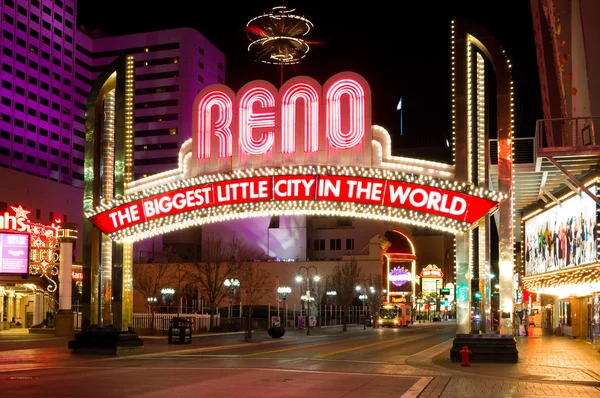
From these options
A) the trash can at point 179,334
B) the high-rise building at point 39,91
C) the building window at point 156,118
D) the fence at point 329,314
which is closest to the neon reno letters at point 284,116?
the trash can at point 179,334

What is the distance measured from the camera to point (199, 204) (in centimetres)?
2723

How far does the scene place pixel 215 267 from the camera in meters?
71.0

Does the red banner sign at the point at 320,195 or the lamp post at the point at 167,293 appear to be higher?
the red banner sign at the point at 320,195

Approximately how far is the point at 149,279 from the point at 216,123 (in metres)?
44.4

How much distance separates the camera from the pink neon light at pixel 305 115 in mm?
26438

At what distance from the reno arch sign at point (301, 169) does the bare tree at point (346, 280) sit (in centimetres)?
5296

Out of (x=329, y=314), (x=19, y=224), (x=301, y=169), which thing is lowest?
(x=329, y=314)

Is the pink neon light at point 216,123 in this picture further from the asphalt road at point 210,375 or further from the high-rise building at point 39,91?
the high-rise building at point 39,91

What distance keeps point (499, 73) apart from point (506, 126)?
5.85 feet

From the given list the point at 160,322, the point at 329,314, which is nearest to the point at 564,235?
the point at 160,322

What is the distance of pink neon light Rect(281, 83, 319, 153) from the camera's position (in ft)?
86.7

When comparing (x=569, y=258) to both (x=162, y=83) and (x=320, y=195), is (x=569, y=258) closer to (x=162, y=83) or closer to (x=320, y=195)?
(x=320, y=195)

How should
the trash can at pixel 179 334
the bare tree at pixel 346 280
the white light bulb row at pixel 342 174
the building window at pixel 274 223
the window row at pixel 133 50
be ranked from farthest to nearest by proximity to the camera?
the window row at pixel 133 50, the building window at pixel 274 223, the bare tree at pixel 346 280, the trash can at pixel 179 334, the white light bulb row at pixel 342 174

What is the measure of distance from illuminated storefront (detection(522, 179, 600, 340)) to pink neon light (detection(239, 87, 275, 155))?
11385 millimetres
